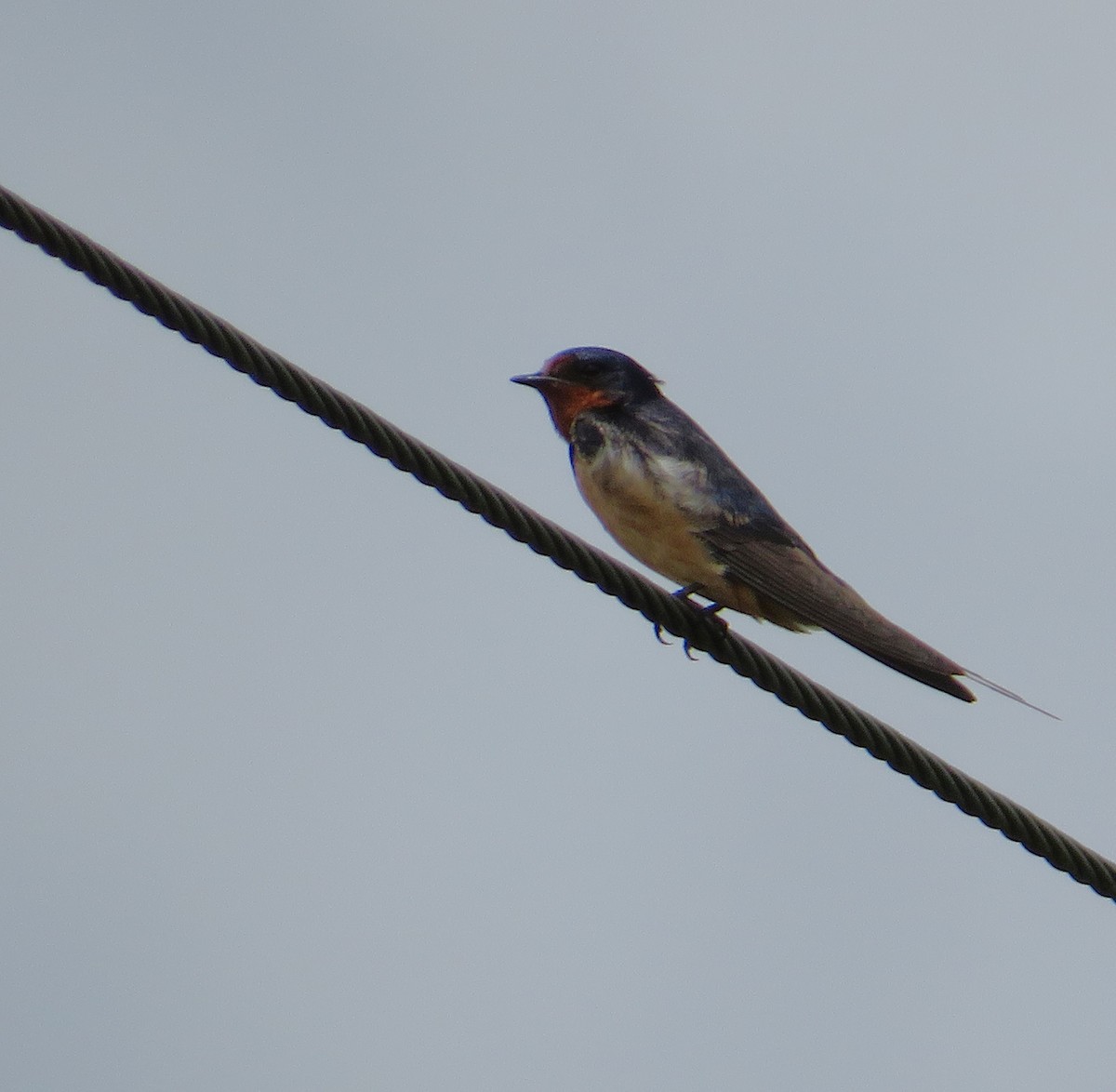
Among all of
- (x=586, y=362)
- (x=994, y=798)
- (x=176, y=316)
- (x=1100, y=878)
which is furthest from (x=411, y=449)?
(x=586, y=362)

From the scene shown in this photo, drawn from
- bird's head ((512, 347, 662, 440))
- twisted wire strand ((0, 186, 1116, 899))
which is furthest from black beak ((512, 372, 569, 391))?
twisted wire strand ((0, 186, 1116, 899))

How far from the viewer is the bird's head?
6.82 meters

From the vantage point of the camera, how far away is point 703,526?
6.15 m

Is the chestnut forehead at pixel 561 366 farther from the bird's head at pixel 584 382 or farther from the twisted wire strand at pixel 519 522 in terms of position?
the twisted wire strand at pixel 519 522

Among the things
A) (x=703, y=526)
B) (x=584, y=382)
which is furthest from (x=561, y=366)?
(x=703, y=526)

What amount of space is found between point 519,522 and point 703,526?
205cm

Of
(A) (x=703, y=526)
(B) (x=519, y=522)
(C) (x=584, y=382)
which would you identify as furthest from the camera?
(C) (x=584, y=382)

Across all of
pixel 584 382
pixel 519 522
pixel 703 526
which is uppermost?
pixel 584 382

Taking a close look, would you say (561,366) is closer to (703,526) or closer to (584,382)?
(584,382)

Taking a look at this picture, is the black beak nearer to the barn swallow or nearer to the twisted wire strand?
the barn swallow

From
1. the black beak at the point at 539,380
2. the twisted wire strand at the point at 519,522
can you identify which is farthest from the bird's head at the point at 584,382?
the twisted wire strand at the point at 519,522

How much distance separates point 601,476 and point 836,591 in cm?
87

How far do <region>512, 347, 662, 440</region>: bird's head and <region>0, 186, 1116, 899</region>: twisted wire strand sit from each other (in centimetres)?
184

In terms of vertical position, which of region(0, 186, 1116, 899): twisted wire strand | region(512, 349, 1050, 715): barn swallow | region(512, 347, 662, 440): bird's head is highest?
region(512, 347, 662, 440): bird's head
